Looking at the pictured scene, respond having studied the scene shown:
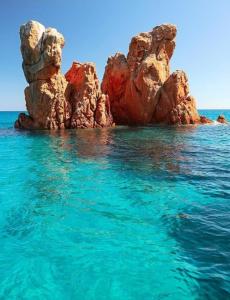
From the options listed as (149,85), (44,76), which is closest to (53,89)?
(44,76)

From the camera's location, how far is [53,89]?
39531mm

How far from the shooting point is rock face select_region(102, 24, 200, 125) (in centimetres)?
4472

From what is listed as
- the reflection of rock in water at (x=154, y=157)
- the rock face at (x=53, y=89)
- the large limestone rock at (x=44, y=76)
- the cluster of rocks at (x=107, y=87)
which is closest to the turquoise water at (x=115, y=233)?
the reflection of rock in water at (x=154, y=157)

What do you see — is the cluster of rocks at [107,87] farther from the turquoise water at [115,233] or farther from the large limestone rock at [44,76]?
the turquoise water at [115,233]

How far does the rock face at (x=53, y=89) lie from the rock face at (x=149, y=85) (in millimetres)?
6217

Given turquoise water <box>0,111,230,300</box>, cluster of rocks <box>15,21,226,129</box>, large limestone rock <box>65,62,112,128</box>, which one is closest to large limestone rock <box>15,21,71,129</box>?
cluster of rocks <box>15,21,226,129</box>

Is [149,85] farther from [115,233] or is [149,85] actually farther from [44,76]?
[115,233]

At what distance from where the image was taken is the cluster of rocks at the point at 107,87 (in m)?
39.5

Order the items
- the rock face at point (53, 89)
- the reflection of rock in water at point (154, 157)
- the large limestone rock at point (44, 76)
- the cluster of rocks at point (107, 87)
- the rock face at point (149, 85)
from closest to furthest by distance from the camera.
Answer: the reflection of rock in water at point (154, 157) → the large limestone rock at point (44, 76) → the rock face at point (53, 89) → the cluster of rocks at point (107, 87) → the rock face at point (149, 85)

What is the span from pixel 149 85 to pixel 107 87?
9.14m

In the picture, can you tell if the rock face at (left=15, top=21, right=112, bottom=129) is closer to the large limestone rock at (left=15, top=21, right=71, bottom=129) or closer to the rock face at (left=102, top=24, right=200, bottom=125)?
the large limestone rock at (left=15, top=21, right=71, bottom=129)

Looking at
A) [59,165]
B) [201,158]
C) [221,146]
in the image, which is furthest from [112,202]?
[221,146]

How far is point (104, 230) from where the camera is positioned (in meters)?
8.06

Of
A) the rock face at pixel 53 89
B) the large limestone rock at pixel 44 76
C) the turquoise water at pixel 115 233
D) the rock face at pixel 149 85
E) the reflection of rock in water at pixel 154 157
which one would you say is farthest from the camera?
the rock face at pixel 149 85
